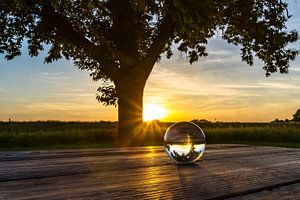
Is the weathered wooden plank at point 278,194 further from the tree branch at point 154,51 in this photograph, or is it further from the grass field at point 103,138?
the grass field at point 103,138

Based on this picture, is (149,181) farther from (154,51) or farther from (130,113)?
(130,113)

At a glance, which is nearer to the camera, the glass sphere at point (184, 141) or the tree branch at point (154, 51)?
the glass sphere at point (184, 141)

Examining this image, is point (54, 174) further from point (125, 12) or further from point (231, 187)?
point (125, 12)

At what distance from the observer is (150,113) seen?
53.8 ft

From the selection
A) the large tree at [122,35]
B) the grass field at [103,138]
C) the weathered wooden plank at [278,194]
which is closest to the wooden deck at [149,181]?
the weathered wooden plank at [278,194]

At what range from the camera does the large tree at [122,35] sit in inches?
486

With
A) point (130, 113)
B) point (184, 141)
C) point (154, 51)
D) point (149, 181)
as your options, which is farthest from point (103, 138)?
point (149, 181)

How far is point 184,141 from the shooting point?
9.96 ft

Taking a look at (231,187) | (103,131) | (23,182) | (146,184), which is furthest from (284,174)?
(103,131)

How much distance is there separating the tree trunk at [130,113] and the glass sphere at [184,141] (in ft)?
30.8

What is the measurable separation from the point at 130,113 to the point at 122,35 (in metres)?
2.28

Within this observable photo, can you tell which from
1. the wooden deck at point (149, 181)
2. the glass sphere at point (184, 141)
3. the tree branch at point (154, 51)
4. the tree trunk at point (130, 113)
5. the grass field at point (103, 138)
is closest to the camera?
the wooden deck at point (149, 181)

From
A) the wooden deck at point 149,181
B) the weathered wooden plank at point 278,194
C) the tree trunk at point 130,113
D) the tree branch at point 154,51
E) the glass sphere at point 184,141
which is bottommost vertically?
the weathered wooden plank at point 278,194

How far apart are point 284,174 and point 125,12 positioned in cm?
1021
